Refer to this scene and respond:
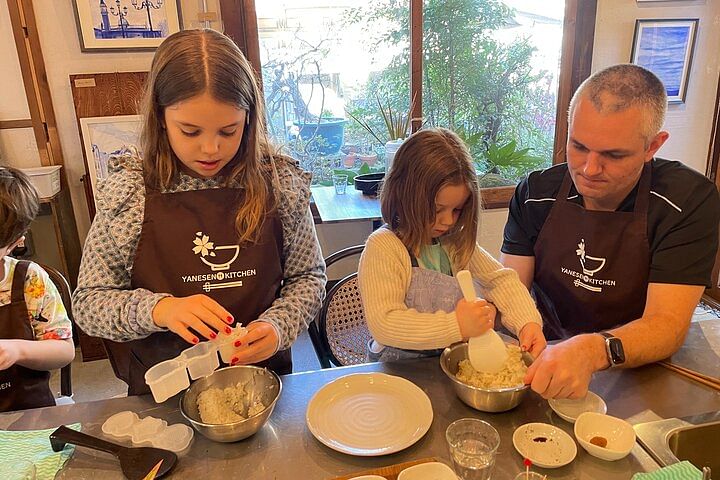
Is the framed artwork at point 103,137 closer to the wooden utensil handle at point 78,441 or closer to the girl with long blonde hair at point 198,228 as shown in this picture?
the girl with long blonde hair at point 198,228

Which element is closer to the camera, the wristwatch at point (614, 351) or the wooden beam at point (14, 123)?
the wristwatch at point (614, 351)

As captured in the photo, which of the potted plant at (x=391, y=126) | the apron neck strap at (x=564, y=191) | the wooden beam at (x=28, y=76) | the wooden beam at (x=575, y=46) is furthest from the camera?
the wooden beam at (x=575, y=46)

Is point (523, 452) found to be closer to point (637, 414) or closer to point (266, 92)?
point (637, 414)

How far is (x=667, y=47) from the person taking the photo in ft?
11.1

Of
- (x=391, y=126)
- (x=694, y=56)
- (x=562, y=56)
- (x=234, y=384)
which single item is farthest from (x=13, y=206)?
(x=694, y=56)

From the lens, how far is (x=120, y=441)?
101cm

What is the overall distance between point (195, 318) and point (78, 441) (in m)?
0.29

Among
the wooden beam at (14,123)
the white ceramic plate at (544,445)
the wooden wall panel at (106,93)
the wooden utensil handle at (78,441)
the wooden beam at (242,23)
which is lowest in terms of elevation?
the white ceramic plate at (544,445)

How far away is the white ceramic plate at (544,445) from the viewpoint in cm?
93

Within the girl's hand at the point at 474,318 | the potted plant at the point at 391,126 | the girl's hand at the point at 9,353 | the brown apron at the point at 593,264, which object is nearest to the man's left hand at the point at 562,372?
the girl's hand at the point at 474,318

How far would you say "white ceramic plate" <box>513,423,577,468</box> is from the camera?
0.93m

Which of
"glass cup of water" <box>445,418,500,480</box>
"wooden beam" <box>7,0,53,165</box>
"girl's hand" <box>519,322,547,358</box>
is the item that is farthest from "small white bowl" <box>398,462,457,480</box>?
"wooden beam" <box>7,0,53,165</box>

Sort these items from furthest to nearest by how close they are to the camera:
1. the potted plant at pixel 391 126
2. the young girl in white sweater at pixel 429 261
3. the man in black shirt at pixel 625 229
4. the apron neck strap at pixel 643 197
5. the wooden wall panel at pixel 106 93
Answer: the potted plant at pixel 391 126
the wooden wall panel at pixel 106 93
the apron neck strap at pixel 643 197
the man in black shirt at pixel 625 229
the young girl in white sweater at pixel 429 261

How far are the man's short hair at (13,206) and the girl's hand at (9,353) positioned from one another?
0.25 m
